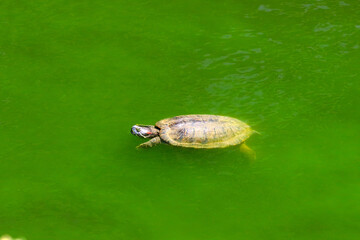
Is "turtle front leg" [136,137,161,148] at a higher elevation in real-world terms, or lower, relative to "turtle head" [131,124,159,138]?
lower

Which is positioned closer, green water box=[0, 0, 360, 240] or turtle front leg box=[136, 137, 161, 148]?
green water box=[0, 0, 360, 240]

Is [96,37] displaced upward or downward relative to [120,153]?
upward

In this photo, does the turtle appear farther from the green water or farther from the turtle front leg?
the green water

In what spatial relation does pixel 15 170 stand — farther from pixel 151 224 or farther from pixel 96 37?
pixel 96 37

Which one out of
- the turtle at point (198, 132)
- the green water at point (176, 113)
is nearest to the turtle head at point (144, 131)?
the turtle at point (198, 132)

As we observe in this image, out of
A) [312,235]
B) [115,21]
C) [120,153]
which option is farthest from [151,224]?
[115,21]

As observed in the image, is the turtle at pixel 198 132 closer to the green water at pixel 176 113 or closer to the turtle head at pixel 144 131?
the turtle head at pixel 144 131

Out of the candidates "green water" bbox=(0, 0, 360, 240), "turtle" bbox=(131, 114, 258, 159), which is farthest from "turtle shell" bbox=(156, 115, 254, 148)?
"green water" bbox=(0, 0, 360, 240)
